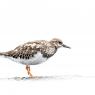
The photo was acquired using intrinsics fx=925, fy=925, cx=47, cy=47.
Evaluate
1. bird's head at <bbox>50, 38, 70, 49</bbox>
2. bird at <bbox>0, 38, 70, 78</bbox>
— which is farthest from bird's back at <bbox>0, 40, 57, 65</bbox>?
bird's head at <bbox>50, 38, 70, 49</bbox>

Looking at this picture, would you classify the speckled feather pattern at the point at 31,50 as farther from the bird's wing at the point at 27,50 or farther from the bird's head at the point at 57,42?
the bird's head at the point at 57,42

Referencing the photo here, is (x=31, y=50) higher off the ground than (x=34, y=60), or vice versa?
(x=31, y=50)

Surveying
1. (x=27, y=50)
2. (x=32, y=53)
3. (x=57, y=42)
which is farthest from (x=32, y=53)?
(x=57, y=42)

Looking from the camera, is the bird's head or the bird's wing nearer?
the bird's wing

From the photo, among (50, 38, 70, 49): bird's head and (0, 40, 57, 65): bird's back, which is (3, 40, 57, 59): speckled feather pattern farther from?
(50, 38, 70, 49): bird's head

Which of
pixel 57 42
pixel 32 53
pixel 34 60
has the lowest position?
pixel 34 60

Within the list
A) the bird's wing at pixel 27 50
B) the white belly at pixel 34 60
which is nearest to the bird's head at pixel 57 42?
the bird's wing at pixel 27 50

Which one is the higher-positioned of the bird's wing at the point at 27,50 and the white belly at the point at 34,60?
the bird's wing at the point at 27,50

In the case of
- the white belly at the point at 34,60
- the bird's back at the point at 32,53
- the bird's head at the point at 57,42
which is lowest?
the white belly at the point at 34,60

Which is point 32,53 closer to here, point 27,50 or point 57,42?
point 27,50

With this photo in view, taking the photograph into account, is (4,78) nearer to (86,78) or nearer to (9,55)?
(9,55)
